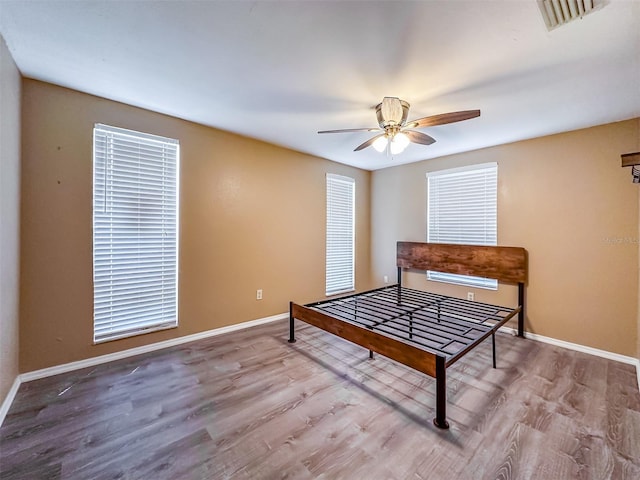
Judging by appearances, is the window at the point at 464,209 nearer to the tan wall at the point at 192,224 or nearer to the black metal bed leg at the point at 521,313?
the black metal bed leg at the point at 521,313

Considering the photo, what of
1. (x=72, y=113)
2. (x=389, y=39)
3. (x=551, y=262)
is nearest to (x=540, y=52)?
(x=389, y=39)

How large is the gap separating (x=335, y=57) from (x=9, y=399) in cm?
324

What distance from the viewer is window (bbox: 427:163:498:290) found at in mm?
3547

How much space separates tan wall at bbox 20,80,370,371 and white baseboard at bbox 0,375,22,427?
14cm

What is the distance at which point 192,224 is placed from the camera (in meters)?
2.98

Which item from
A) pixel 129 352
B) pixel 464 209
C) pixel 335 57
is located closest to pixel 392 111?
pixel 335 57

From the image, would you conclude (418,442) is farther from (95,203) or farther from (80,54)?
(80,54)

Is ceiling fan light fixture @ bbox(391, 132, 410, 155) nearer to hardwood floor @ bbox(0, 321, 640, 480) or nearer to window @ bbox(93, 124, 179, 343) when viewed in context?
hardwood floor @ bbox(0, 321, 640, 480)

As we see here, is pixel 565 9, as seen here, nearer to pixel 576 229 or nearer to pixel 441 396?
pixel 441 396

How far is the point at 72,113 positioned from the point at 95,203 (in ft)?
2.53

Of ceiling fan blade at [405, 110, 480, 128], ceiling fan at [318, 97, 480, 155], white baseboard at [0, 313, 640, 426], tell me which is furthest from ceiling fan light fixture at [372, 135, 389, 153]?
white baseboard at [0, 313, 640, 426]

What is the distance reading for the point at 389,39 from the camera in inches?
64.1

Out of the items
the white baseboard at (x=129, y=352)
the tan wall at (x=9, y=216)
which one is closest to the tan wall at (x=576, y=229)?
the white baseboard at (x=129, y=352)

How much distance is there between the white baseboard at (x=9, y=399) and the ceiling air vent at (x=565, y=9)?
3.90 m
